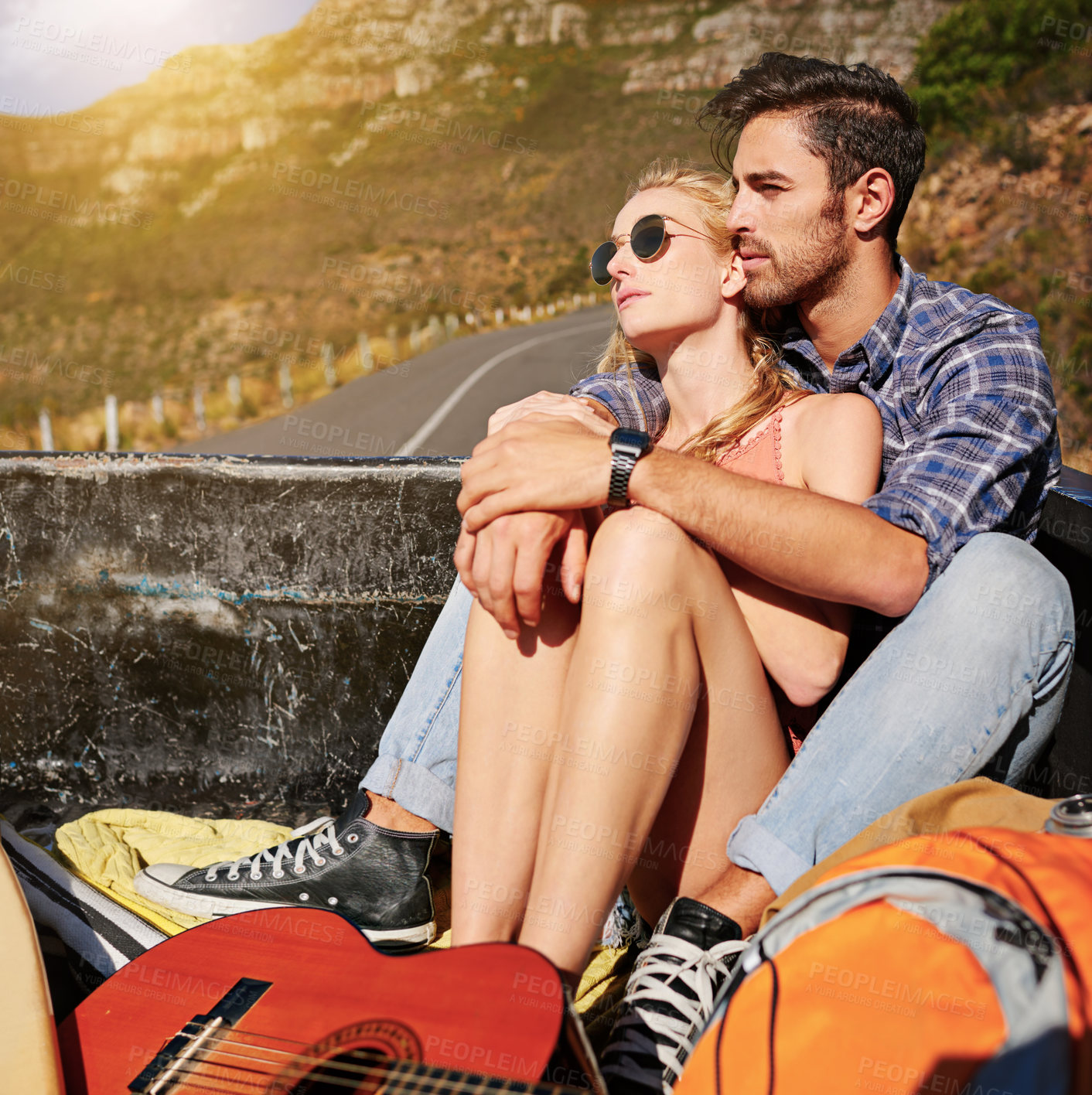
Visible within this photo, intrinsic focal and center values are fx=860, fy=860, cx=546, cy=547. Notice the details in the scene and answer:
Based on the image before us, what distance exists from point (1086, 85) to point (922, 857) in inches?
873

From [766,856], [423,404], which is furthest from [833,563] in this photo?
[423,404]

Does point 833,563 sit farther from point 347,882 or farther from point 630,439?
point 347,882

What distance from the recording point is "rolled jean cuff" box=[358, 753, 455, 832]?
191 cm

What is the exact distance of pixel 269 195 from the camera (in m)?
75.9

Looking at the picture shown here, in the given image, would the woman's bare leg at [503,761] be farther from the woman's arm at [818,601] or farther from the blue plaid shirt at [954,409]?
the blue plaid shirt at [954,409]

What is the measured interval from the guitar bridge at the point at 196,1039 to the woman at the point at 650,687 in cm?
37

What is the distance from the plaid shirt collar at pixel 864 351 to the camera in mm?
1963

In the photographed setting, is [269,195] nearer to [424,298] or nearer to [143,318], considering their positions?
[143,318]

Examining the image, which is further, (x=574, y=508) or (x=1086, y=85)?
(x=1086, y=85)

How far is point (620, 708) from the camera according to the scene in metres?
1.37

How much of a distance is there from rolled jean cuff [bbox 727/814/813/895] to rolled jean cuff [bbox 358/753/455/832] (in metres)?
0.68

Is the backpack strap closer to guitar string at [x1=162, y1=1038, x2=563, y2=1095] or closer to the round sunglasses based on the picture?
guitar string at [x1=162, y1=1038, x2=563, y2=1095]

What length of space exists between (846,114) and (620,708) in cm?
160

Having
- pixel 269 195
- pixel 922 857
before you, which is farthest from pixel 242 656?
pixel 269 195
